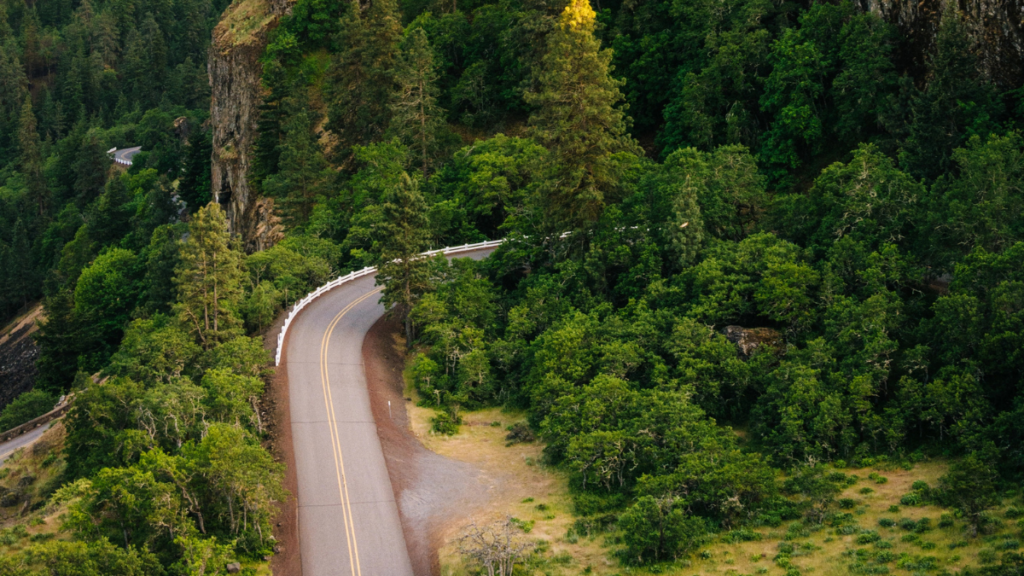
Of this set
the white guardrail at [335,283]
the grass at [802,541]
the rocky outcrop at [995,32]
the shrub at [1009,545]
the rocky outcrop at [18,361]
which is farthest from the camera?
the rocky outcrop at [18,361]

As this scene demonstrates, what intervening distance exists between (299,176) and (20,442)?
87.0 feet

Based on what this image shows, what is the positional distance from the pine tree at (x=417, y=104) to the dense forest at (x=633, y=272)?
0.31 m

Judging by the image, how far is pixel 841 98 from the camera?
49.4m

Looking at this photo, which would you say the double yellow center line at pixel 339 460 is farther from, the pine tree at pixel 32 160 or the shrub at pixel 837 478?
the pine tree at pixel 32 160

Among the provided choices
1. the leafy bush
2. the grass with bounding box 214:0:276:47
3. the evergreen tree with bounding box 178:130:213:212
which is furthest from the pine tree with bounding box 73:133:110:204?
the leafy bush

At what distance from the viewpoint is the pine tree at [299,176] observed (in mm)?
67250

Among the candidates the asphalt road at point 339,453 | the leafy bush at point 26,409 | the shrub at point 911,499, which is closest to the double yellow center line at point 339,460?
the asphalt road at point 339,453

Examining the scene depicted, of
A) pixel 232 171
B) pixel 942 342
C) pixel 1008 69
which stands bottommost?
pixel 942 342

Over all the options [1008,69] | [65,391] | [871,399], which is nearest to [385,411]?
[871,399]

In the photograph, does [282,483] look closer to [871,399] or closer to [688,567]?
[688,567]

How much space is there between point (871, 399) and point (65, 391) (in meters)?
65.7

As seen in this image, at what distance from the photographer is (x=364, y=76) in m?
71.2

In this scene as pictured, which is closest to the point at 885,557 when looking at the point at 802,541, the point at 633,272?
the point at 802,541

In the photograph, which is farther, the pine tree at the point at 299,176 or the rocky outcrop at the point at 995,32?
the pine tree at the point at 299,176
